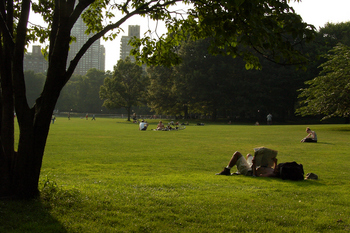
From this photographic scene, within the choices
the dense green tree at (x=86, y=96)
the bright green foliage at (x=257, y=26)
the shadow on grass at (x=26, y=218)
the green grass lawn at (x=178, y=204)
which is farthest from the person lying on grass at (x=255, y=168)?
the dense green tree at (x=86, y=96)

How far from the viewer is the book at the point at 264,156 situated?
31.7 feet

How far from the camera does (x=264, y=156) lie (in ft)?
32.2

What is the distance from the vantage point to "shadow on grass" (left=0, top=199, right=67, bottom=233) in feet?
15.5

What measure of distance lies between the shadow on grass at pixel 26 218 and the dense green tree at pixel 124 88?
2653 inches

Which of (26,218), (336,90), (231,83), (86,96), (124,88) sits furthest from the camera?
(86,96)

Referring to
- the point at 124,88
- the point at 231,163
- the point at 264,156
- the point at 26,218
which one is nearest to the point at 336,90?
the point at 264,156

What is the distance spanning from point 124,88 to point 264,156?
65.2 metres

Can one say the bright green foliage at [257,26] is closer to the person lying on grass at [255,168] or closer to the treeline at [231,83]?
the person lying on grass at [255,168]

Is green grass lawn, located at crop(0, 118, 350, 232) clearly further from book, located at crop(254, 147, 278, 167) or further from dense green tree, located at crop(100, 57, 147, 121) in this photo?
dense green tree, located at crop(100, 57, 147, 121)

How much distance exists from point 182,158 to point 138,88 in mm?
61219

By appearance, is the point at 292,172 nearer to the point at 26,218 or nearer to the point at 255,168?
the point at 255,168

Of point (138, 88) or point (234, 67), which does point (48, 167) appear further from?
point (138, 88)

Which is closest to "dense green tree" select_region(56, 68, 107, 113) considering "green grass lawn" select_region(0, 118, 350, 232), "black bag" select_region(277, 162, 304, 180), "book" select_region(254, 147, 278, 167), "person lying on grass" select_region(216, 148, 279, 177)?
"green grass lawn" select_region(0, 118, 350, 232)

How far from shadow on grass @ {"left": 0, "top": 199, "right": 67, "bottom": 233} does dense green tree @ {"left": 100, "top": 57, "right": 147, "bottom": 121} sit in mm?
67393
